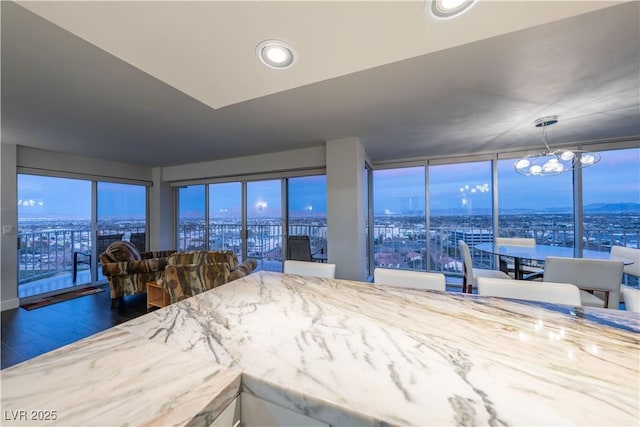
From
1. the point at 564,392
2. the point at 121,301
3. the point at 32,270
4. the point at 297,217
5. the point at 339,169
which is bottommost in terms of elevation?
the point at 121,301

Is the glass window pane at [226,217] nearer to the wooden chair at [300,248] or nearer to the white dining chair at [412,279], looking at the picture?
the wooden chair at [300,248]

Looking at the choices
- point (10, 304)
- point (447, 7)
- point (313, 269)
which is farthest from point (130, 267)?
point (447, 7)

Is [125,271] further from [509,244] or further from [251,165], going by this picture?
[509,244]

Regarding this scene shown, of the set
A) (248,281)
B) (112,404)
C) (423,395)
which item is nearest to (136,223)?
(248,281)

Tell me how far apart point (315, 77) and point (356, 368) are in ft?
3.36

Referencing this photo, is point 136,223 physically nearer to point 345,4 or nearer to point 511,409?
point 345,4

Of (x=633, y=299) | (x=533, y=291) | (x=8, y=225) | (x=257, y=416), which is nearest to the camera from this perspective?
(x=257, y=416)

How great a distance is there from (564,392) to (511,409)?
17 cm

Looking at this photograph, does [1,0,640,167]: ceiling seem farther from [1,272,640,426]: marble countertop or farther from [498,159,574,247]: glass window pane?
[1,272,640,426]: marble countertop

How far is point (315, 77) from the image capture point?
37.9 inches

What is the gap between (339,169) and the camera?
3.28 m

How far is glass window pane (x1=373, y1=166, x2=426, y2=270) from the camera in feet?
14.2

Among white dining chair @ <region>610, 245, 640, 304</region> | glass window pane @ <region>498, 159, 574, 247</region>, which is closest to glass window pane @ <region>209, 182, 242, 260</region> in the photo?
glass window pane @ <region>498, 159, 574, 247</region>

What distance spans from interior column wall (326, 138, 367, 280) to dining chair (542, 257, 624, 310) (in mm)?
1890
